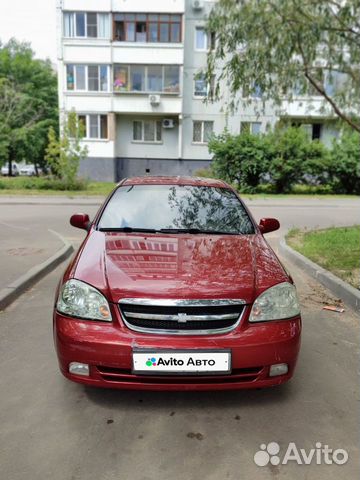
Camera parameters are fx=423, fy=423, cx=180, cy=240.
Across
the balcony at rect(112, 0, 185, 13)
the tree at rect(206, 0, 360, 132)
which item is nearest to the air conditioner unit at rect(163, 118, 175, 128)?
the balcony at rect(112, 0, 185, 13)

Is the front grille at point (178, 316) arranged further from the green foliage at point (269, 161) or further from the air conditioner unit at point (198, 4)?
the air conditioner unit at point (198, 4)

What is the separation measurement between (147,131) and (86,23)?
25.4ft

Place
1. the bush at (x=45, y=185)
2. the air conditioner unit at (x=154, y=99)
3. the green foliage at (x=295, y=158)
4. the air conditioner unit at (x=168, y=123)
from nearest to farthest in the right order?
the bush at (x=45, y=185)
the green foliage at (x=295, y=158)
the air conditioner unit at (x=154, y=99)
the air conditioner unit at (x=168, y=123)

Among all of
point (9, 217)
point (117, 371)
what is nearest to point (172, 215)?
point (117, 371)

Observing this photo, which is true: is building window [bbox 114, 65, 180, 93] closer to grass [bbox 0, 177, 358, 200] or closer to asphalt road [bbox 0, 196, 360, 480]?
grass [bbox 0, 177, 358, 200]

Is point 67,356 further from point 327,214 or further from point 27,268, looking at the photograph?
point 327,214

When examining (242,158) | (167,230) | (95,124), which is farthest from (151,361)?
(95,124)

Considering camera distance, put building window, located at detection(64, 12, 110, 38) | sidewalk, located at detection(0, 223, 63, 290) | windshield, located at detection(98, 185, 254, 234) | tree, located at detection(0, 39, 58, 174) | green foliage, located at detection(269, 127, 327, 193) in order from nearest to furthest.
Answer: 1. windshield, located at detection(98, 185, 254, 234)
2. sidewalk, located at detection(0, 223, 63, 290)
3. green foliage, located at detection(269, 127, 327, 193)
4. building window, located at detection(64, 12, 110, 38)
5. tree, located at detection(0, 39, 58, 174)

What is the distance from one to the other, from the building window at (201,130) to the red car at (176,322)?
90.0ft

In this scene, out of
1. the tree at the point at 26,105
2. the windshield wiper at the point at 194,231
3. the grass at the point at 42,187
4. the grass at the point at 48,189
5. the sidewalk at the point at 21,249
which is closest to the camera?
the windshield wiper at the point at 194,231

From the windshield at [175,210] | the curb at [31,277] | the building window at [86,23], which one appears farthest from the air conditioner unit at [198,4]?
the windshield at [175,210]

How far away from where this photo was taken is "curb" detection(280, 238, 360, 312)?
5.09 meters

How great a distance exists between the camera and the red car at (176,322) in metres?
2.64

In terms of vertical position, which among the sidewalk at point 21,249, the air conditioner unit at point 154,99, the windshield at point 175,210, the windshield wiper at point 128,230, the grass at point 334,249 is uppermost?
the air conditioner unit at point 154,99
